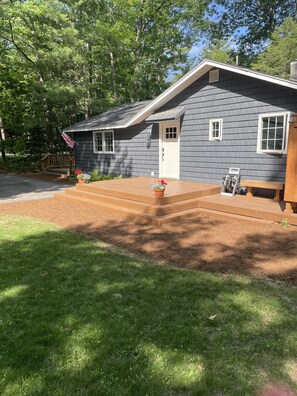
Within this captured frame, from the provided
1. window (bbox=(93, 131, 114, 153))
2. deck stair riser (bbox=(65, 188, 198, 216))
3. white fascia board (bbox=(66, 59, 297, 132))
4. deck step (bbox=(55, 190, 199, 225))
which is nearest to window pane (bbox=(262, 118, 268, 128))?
white fascia board (bbox=(66, 59, 297, 132))

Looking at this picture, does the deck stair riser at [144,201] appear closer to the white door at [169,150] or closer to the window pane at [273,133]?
the window pane at [273,133]

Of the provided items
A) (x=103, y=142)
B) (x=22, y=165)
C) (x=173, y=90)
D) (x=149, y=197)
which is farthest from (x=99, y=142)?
(x=149, y=197)

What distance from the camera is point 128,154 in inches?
524

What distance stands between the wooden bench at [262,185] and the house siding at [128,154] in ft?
14.4

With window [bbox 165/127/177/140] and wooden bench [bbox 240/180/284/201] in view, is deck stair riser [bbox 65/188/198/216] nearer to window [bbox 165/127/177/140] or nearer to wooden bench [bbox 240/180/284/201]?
wooden bench [bbox 240/180/284/201]

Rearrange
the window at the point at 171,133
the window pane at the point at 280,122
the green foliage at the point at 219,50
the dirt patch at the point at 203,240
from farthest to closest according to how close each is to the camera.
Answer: the green foliage at the point at 219,50
the window at the point at 171,133
the window pane at the point at 280,122
the dirt patch at the point at 203,240

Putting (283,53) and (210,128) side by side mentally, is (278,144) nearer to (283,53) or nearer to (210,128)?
(210,128)

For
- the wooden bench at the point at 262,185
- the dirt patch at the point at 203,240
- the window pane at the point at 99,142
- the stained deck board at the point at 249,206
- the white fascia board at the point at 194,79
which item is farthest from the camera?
the window pane at the point at 99,142

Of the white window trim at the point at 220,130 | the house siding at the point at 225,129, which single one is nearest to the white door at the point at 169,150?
the house siding at the point at 225,129

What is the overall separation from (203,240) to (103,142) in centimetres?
1004

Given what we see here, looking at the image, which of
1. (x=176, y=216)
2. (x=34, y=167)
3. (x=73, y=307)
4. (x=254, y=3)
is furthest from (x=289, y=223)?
(x=254, y=3)

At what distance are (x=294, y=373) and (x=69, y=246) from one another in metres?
3.92

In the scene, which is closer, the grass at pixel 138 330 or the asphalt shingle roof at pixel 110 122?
the grass at pixel 138 330

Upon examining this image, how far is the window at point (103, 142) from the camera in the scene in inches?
557
